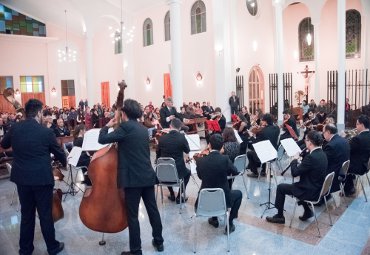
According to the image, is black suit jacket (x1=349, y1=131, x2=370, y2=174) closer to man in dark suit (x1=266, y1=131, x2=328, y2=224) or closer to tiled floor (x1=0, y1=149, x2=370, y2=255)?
tiled floor (x1=0, y1=149, x2=370, y2=255)

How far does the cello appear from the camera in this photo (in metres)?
3.59

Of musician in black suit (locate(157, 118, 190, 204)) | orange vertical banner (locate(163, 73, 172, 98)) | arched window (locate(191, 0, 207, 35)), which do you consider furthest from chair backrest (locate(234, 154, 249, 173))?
orange vertical banner (locate(163, 73, 172, 98))

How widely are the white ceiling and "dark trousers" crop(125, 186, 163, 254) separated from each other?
1569 centimetres

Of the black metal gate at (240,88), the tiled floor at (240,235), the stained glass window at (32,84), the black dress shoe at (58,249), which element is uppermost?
the stained glass window at (32,84)

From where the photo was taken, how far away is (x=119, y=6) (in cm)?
1870

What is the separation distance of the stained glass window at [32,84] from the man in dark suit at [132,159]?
2233 cm

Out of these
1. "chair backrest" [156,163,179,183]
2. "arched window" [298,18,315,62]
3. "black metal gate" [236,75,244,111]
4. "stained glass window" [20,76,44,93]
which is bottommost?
"chair backrest" [156,163,179,183]

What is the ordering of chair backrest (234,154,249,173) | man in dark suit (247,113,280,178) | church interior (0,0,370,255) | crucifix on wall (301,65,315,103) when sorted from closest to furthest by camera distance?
church interior (0,0,370,255), chair backrest (234,154,249,173), man in dark suit (247,113,280,178), crucifix on wall (301,65,315,103)

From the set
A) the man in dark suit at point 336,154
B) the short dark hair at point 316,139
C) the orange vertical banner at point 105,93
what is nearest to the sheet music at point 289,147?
the man in dark suit at point 336,154

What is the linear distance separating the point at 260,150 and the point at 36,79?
73.3 feet

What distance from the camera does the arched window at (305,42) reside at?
18.8m

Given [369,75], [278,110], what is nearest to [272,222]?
[278,110]

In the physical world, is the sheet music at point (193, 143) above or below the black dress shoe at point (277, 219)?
above

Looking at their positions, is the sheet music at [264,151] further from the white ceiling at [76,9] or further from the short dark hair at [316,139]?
the white ceiling at [76,9]
